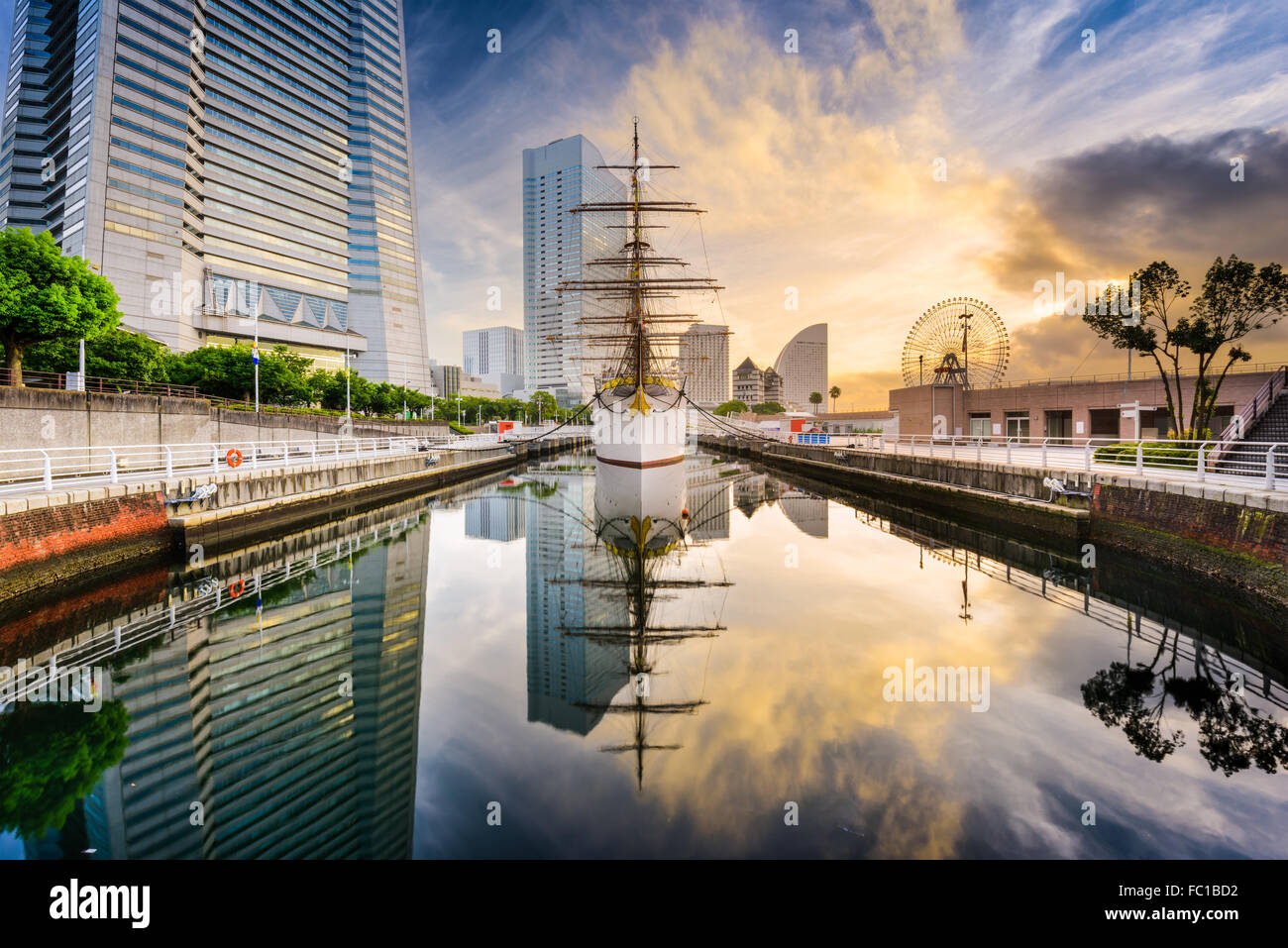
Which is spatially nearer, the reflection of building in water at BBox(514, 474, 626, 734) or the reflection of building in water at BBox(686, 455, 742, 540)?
the reflection of building in water at BBox(514, 474, 626, 734)

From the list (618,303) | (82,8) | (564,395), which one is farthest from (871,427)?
(82,8)

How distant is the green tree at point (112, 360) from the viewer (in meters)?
31.4

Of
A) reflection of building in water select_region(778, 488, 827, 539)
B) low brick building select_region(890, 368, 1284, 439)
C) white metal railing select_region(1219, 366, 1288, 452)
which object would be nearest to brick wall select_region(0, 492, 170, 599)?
reflection of building in water select_region(778, 488, 827, 539)

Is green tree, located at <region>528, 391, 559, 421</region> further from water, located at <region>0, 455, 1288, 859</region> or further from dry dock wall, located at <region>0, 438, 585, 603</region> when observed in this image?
water, located at <region>0, 455, 1288, 859</region>

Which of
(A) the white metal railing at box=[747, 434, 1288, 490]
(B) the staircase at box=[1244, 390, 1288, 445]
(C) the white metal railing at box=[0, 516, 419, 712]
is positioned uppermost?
(B) the staircase at box=[1244, 390, 1288, 445]

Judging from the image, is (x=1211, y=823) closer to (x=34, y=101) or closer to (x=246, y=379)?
(x=246, y=379)

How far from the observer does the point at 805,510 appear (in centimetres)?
2320

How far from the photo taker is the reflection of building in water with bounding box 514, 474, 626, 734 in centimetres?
713

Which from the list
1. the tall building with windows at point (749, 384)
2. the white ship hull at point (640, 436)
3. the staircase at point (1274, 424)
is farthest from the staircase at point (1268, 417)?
the tall building with windows at point (749, 384)

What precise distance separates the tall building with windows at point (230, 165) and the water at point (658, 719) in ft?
206

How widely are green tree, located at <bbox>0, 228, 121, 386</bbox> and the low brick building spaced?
1633 inches

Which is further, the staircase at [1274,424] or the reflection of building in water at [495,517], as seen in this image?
the staircase at [1274,424]

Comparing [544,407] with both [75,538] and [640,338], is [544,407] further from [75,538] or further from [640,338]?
[75,538]

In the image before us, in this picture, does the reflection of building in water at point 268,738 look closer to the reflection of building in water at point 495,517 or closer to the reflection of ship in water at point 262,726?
the reflection of ship in water at point 262,726
